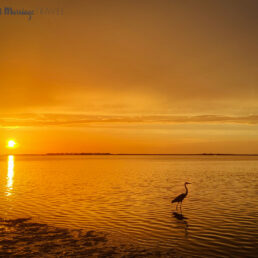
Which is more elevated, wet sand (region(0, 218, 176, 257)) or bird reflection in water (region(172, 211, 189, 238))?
wet sand (region(0, 218, 176, 257))

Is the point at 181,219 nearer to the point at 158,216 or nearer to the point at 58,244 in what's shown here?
the point at 158,216

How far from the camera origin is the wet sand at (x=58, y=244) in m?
12.3

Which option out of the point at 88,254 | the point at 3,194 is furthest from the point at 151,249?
the point at 3,194

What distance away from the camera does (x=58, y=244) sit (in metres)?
13.6

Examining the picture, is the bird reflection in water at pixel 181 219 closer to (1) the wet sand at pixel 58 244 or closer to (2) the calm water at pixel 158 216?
(2) the calm water at pixel 158 216

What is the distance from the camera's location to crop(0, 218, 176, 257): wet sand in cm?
1228

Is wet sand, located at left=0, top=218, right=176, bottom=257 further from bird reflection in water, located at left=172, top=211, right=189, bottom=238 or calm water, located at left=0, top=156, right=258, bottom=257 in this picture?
bird reflection in water, located at left=172, top=211, right=189, bottom=238

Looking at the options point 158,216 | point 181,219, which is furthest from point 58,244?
point 181,219

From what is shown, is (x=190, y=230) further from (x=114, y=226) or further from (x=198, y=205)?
(x=198, y=205)

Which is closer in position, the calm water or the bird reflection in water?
the calm water

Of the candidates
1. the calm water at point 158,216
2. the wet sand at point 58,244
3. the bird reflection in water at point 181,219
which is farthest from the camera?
the bird reflection in water at point 181,219

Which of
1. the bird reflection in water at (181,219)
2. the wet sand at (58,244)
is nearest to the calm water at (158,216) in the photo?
the bird reflection in water at (181,219)

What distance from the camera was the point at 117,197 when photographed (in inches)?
1088

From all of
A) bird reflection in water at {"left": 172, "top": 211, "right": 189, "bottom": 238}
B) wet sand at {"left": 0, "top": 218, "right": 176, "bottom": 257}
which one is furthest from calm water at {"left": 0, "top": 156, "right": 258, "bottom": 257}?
wet sand at {"left": 0, "top": 218, "right": 176, "bottom": 257}
